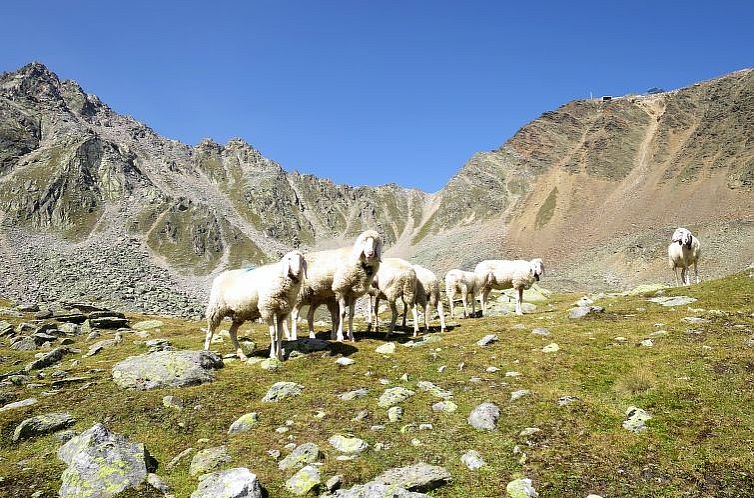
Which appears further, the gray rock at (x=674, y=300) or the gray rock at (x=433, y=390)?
the gray rock at (x=674, y=300)

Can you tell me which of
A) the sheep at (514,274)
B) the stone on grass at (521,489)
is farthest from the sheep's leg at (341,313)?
the sheep at (514,274)

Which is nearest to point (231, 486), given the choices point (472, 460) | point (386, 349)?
point (472, 460)

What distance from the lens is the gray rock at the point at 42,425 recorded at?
10.5 meters

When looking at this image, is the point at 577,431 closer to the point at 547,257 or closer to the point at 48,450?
the point at 48,450

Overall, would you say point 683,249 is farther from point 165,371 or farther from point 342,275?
point 165,371

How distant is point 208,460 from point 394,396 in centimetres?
495

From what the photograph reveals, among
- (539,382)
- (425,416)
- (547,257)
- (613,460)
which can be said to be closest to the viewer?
(613,460)

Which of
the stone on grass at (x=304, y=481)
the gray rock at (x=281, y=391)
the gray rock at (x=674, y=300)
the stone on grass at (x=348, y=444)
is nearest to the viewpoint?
the stone on grass at (x=304, y=481)

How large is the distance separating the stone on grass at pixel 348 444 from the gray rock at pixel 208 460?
227 cm

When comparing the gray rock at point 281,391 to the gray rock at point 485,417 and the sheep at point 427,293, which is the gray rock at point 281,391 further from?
the sheep at point 427,293

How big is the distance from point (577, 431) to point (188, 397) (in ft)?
34.1

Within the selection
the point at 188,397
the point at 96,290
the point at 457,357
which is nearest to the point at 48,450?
the point at 188,397

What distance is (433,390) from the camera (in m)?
12.3

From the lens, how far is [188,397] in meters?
12.4
